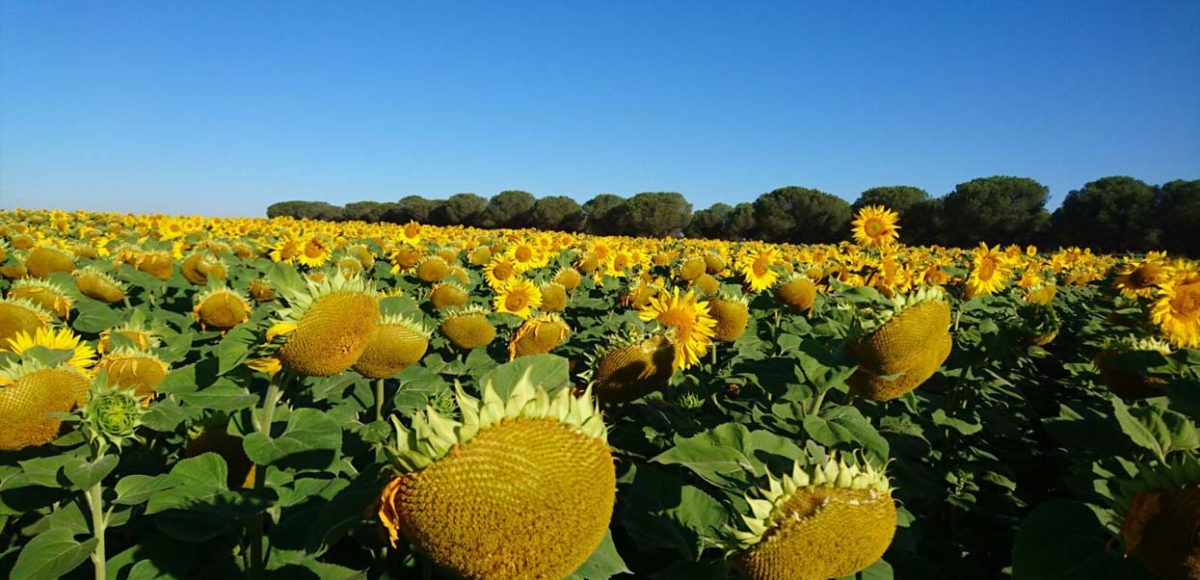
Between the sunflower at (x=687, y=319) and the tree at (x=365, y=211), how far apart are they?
48034mm

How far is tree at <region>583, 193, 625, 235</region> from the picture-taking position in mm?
45303

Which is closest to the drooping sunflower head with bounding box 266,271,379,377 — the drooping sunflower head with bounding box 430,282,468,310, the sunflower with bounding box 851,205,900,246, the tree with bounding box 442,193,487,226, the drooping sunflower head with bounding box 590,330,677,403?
the drooping sunflower head with bounding box 590,330,677,403

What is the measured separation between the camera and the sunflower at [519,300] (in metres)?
6.14

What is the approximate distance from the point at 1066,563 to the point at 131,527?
3420 millimetres

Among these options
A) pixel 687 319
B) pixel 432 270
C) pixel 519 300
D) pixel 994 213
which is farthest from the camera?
pixel 994 213

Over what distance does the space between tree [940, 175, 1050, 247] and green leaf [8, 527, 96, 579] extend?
1869 inches

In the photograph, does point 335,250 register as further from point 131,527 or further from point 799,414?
point 799,414

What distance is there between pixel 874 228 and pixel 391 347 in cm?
532

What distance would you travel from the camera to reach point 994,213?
41.2 m

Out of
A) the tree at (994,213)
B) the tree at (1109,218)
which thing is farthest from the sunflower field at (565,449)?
the tree at (1109,218)

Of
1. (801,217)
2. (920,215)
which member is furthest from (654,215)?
(920,215)

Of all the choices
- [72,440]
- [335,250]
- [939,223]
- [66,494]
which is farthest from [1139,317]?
[939,223]

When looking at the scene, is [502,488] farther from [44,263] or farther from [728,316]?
[44,263]

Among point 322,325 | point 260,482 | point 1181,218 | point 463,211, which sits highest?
point 1181,218
